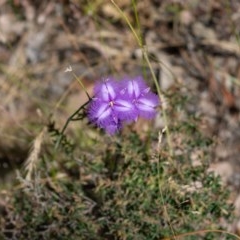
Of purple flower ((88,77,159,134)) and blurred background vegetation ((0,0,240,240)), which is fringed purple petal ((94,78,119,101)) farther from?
blurred background vegetation ((0,0,240,240))

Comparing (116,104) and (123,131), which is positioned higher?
(116,104)

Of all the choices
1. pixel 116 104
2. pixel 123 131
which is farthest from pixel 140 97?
pixel 123 131

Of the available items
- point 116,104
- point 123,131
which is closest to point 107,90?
point 116,104

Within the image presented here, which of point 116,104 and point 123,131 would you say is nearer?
point 116,104

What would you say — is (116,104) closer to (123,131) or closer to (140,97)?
(140,97)

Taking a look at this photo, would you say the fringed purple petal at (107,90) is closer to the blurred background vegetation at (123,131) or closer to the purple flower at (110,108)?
the purple flower at (110,108)

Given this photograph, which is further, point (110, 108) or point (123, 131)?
point (123, 131)

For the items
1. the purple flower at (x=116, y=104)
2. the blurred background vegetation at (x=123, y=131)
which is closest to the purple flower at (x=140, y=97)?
the purple flower at (x=116, y=104)

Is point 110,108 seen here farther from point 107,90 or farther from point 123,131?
point 123,131

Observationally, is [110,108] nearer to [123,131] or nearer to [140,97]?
[140,97]

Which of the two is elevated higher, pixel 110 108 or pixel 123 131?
pixel 110 108
